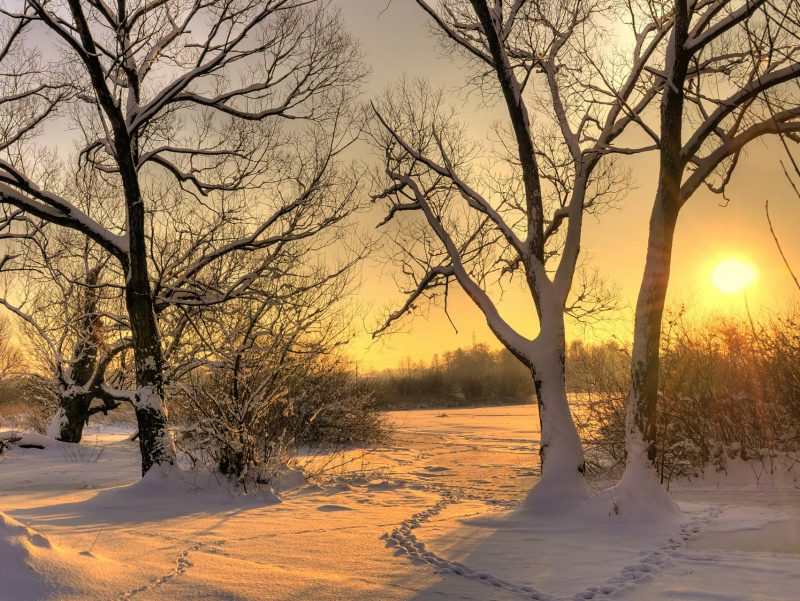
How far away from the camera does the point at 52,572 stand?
3.84 metres

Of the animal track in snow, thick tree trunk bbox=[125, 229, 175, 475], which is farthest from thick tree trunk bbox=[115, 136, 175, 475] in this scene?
the animal track in snow

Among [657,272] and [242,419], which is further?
[242,419]

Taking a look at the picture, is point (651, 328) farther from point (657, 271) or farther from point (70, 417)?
point (70, 417)

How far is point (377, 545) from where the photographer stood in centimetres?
562

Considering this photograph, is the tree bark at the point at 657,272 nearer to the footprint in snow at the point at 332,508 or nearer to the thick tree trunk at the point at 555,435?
the thick tree trunk at the point at 555,435

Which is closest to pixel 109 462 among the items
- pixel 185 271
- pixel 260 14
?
pixel 185 271

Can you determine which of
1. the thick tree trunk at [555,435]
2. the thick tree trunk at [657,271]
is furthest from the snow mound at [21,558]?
the thick tree trunk at [657,271]

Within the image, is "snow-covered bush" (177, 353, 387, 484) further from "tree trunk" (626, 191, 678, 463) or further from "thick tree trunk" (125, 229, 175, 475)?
"tree trunk" (626, 191, 678, 463)

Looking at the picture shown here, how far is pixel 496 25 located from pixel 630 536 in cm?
655

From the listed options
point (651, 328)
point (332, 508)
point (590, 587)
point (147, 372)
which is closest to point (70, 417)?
point (147, 372)

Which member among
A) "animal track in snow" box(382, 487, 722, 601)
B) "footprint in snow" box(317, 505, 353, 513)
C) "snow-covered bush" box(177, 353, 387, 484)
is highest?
"snow-covered bush" box(177, 353, 387, 484)

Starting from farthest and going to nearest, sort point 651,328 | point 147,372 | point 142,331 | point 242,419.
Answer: point 142,331 → point 147,372 → point 242,419 → point 651,328

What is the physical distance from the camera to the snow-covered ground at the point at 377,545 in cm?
407

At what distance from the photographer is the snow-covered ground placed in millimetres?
4066
